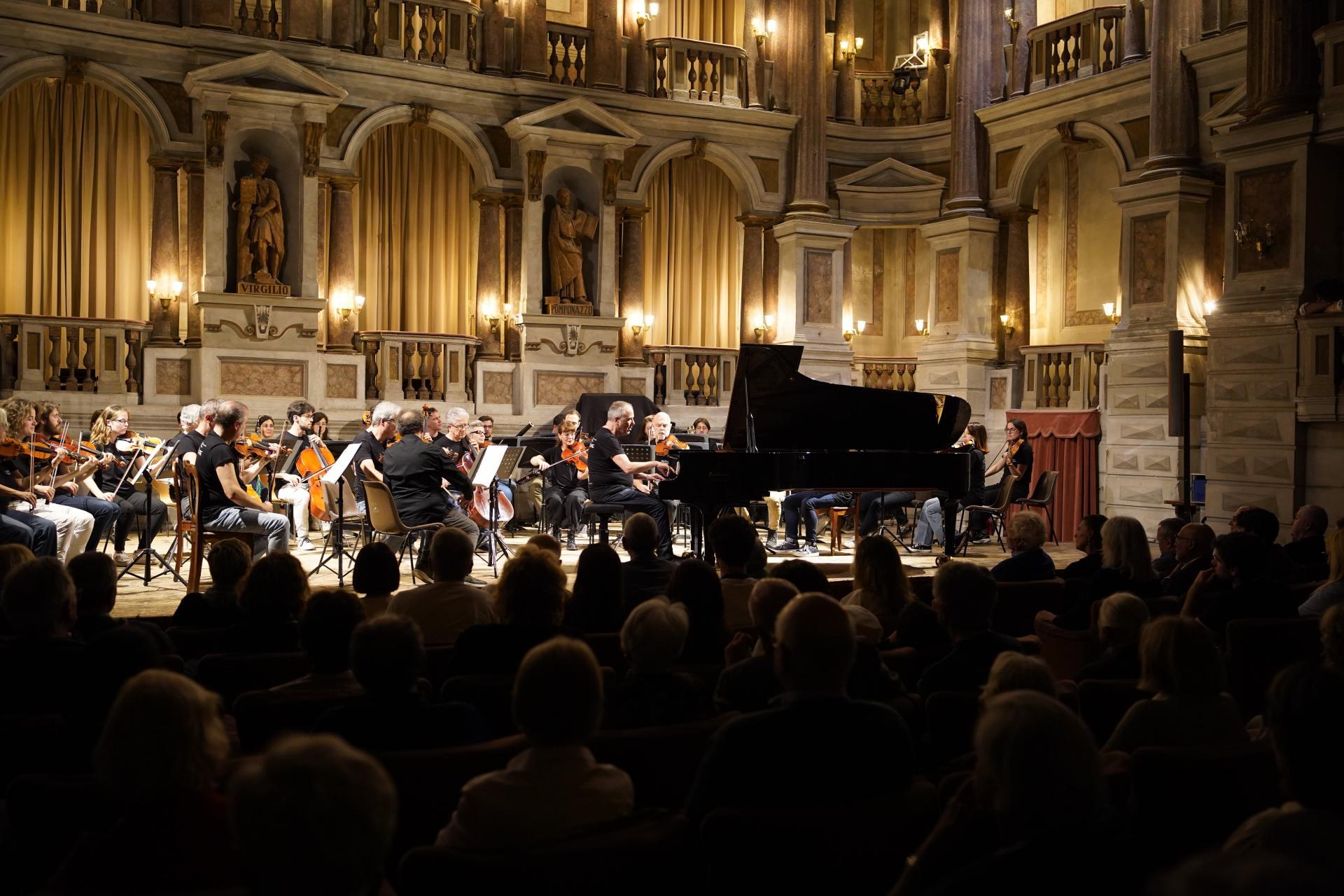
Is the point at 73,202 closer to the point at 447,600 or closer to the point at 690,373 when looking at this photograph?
the point at 690,373

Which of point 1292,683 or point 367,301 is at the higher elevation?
point 367,301

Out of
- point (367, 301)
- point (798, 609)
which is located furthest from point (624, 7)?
point (798, 609)

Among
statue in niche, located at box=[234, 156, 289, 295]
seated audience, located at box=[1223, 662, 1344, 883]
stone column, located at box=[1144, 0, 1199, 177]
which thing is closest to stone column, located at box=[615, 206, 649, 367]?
statue in niche, located at box=[234, 156, 289, 295]

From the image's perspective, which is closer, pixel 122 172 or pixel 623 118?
pixel 122 172

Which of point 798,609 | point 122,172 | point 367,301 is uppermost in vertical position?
point 122,172

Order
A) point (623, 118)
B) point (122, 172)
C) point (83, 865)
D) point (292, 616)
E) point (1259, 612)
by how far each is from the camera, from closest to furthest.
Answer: point (83, 865) < point (292, 616) < point (1259, 612) < point (122, 172) < point (623, 118)

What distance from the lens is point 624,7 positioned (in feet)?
46.3

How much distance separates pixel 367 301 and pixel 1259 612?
1169 cm

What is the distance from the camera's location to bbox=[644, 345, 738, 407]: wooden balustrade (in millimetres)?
14344

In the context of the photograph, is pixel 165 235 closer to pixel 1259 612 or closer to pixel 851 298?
pixel 851 298

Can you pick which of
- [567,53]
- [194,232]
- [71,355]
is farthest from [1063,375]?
[71,355]

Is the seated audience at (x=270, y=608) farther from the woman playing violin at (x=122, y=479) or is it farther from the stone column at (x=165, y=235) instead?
the stone column at (x=165, y=235)

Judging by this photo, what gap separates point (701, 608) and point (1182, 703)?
4.94ft

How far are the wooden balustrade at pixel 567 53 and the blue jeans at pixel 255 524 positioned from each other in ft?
25.8
